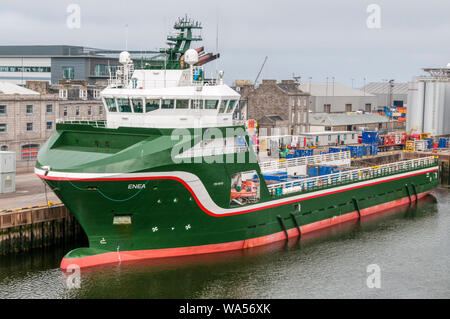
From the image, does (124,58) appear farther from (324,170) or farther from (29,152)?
(29,152)

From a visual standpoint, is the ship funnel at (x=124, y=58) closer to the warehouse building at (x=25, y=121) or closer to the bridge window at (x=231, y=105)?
the bridge window at (x=231, y=105)

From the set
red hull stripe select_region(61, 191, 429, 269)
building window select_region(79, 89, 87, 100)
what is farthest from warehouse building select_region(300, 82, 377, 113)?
red hull stripe select_region(61, 191, 429, 269)

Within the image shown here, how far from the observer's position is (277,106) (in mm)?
75562

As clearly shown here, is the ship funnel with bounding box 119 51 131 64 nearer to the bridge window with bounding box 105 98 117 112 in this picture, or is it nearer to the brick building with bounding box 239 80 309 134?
the bridge window with bounding box 105 98 117 112

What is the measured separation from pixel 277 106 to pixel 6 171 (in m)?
44.8

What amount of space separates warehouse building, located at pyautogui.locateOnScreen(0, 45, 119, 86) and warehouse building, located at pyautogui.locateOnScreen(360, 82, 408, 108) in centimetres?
7200

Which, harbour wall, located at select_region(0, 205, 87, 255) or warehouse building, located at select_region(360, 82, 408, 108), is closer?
harbour wall, located at select_region(0, 205, 87, 255)

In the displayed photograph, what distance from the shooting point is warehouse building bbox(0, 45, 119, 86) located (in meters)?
81.9

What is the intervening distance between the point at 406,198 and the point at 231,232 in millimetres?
21796

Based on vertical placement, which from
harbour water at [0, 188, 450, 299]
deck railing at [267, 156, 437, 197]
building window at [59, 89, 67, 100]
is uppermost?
building window at [59, 89, 67, 100]

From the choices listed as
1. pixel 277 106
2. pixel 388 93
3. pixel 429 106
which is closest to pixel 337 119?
pixel 277 106

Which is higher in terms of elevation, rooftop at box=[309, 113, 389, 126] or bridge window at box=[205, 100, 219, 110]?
bridge window at box=[205, 100, 219, 110]

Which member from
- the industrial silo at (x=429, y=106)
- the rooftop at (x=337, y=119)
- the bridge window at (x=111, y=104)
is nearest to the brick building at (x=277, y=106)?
the rooftop at (x=337, y=119)

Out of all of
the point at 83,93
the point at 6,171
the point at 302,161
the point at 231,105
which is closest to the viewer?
the point at 231,105
